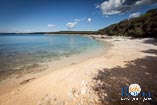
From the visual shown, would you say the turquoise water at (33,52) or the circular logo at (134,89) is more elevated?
the circular logo at (134,89)

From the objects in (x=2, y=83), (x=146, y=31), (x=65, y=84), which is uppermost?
(x=146, y=31)

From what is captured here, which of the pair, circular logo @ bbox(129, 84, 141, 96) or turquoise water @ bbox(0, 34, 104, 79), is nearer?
circular logo @ bbox(129, 84, 141, 96)

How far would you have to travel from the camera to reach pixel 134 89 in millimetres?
3830

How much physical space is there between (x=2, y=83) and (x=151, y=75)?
8.52 m

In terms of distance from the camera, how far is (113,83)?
435cm

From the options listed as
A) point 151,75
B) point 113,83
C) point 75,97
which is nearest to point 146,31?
point 151,75

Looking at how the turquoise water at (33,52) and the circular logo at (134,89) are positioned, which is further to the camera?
the turquoise water at (33,52)

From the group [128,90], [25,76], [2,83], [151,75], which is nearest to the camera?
[128,90]

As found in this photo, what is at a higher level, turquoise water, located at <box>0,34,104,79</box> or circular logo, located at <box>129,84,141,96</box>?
circular logo, located at <box>129,84,141,96</box>

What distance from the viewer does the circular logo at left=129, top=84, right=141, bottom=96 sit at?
3.57 metres

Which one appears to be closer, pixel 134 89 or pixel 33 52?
pixel 134 89

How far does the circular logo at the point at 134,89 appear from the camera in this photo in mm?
3570

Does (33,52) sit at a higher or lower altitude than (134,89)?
lower

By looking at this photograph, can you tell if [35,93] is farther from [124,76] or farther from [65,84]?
[124,76]
